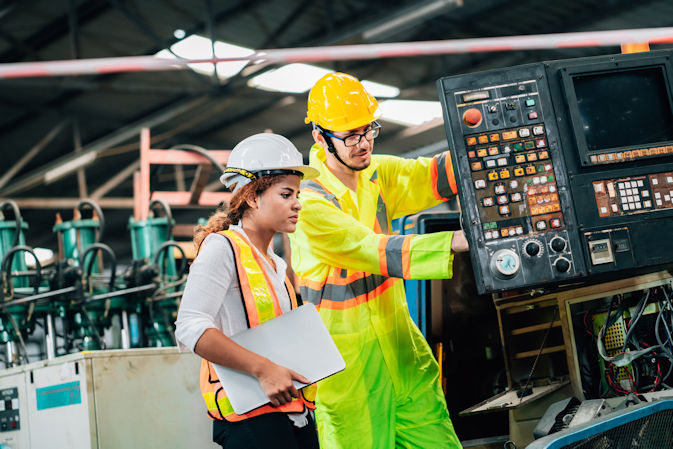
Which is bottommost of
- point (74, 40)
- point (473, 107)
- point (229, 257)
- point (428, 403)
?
point (428, 403)

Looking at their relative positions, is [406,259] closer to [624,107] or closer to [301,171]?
[301,171]

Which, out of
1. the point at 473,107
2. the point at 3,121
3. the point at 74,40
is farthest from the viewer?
the point at 3,121

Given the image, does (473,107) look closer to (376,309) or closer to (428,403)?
(376,309)

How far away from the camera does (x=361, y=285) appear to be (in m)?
2.48

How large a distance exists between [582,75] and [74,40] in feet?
18.6

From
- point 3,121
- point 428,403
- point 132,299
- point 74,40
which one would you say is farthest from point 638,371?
point 3,121

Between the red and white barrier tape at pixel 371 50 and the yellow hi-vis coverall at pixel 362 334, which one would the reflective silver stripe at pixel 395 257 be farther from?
the red and white barrier tape at pixel 371 50

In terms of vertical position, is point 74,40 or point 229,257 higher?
point 74,40

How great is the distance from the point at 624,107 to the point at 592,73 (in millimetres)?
133

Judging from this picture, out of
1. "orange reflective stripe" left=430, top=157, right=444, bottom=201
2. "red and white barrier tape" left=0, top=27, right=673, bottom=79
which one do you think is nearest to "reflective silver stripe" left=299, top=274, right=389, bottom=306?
"orange reflective stripe" left=430, top=157, right=444, bottom=201

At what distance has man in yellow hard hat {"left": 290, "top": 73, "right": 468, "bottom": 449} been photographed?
2377 mm

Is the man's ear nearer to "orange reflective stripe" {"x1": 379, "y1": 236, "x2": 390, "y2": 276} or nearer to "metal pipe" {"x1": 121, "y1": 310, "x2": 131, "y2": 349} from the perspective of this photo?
"orange reflective stripe" {"x1": 379, "y1": 236, "x2": 390, "y2": 276}

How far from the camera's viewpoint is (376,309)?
248 centimetres

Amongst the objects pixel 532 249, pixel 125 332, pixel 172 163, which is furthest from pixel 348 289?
pixel 172 163
